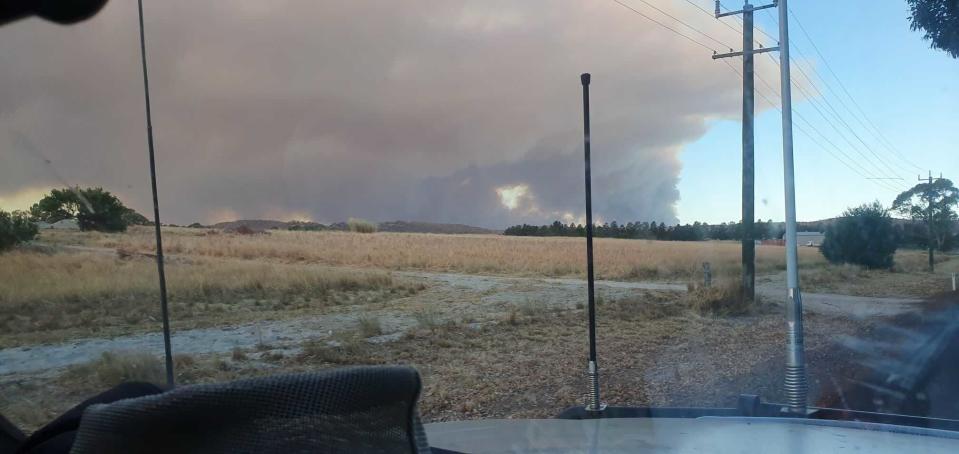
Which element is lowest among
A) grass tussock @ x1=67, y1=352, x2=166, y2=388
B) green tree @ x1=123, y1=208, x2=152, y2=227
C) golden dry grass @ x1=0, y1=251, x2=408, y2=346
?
grass tussock @ x1=67, y1=352, x2=166, y2=388

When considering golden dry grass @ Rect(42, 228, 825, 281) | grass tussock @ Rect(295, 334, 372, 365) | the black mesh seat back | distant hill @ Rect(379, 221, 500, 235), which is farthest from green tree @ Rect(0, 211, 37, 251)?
distant hill @ Rect(379, 221, 500, 235)

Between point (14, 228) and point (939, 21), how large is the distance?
14.0 metres

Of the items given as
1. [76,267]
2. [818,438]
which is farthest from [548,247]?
[818,438]

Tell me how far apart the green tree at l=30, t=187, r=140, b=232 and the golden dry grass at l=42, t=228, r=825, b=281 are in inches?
13.6

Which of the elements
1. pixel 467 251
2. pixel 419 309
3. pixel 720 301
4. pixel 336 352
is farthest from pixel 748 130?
pixel 336 352

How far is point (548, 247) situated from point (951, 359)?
1161 cm

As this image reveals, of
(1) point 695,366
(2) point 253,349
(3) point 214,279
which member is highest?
(3) point 214,279

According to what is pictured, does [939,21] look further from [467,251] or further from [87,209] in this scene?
[87,209]

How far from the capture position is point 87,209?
6.92m

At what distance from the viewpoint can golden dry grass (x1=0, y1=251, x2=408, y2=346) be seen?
732cm

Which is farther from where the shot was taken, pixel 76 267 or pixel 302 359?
pixel 302 359

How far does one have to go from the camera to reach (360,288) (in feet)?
45.8

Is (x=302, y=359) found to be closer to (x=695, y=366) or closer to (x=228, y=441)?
(x=695, y=366)

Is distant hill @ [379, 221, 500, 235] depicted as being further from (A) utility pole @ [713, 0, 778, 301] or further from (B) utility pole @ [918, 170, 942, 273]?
(B) utility pole @ [918, 170, 942, 273]
